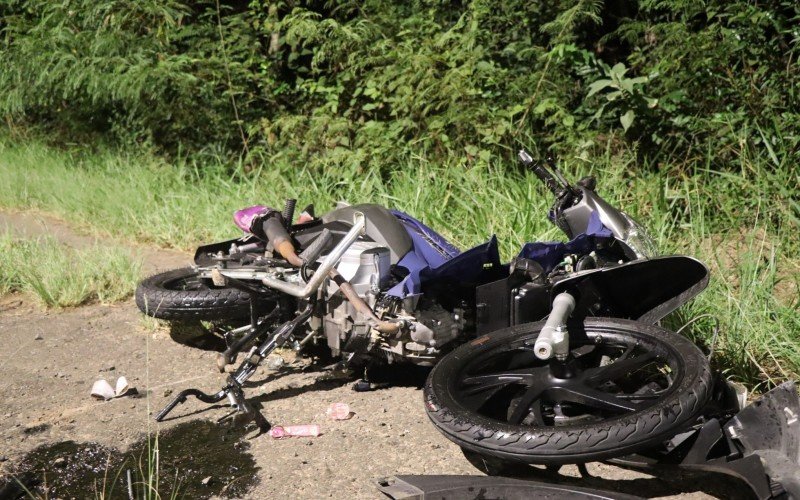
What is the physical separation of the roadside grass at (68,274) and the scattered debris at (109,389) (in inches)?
64.4

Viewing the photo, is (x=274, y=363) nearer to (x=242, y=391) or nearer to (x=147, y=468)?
(x=242, y=391)

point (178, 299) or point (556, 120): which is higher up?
point (556, 120)

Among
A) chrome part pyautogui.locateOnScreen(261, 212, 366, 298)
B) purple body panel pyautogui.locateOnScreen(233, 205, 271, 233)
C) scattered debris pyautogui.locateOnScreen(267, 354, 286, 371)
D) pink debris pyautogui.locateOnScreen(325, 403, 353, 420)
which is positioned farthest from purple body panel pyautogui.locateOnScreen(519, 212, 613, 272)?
purple body panel pyautogui.locateOnScreen(233, 205, 271, 233)

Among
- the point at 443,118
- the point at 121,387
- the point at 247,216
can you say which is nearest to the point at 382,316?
the point at 247,216

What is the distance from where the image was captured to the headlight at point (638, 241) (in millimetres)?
3633

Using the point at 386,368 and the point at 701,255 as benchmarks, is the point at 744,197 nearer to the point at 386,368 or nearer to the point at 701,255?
the point at 701,255

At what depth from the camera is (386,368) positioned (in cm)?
441

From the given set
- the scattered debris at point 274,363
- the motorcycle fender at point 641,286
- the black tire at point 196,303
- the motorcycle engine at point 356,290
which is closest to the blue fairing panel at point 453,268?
the motorcycle engine at point 356,290

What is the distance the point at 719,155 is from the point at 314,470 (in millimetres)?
3881

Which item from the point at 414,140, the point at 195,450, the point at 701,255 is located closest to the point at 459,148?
the point at 414,140

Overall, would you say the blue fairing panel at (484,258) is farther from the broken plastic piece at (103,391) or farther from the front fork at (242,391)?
the broken plastic piece at (103,391)

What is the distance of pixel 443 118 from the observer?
22.3 ft

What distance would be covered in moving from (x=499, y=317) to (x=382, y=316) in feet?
1.75

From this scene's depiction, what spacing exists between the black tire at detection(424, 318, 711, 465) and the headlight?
1.33 feet
